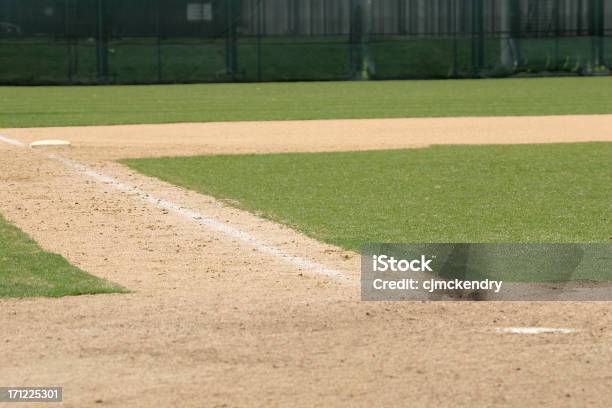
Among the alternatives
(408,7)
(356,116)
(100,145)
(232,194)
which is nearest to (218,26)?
(408,7)

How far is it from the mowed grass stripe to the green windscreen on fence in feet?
79.0

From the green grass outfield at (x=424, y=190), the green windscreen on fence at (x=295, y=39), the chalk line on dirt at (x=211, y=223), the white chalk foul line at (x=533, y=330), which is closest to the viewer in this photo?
the white chalk foul line at (x=533, y=330)

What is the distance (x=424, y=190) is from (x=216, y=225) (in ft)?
9.81

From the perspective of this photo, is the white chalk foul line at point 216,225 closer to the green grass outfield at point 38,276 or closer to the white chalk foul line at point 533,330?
the green grass outfield at point 38,276

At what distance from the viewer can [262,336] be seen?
554cm

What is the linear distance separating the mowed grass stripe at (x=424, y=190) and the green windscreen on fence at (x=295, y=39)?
24.1m

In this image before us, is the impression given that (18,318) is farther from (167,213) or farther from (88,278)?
(167,213)

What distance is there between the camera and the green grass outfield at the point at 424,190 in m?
9.03

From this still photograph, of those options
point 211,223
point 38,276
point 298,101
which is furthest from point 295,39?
point 38,276

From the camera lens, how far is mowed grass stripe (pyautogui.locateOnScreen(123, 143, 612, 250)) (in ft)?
29.7

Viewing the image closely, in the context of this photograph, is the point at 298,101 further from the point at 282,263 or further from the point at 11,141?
the point at 282,263

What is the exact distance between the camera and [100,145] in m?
17.4

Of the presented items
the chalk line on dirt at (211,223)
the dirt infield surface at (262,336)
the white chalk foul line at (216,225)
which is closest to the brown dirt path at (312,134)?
the chalk line on dirt at (211,223)

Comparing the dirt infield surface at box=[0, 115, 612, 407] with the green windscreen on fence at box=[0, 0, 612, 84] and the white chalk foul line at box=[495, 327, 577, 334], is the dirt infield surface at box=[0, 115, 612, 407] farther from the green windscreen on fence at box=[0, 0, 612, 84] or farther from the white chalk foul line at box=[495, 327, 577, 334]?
the green windscreen on fence at box=[0, 0, 612, 84]
